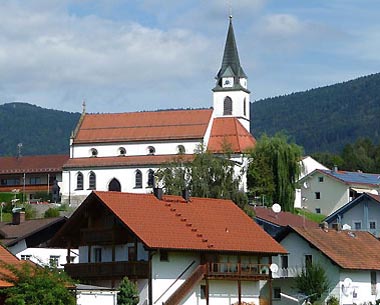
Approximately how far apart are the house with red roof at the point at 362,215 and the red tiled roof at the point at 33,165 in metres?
64.5

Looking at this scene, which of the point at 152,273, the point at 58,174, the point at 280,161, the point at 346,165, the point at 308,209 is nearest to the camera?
the point at 152,273

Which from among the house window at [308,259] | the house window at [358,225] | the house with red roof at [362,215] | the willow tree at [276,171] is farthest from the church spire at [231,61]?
the house window at [308,259]

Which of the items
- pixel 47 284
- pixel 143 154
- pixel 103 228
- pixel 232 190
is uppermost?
pixel 143 154

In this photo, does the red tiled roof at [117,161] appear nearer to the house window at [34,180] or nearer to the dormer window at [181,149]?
the dormer window at [181,149]

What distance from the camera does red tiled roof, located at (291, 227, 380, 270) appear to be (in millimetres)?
59062

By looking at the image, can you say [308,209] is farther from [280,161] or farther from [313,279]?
[313,279]

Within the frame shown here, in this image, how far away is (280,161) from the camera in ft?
337

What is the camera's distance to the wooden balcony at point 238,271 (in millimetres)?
54019

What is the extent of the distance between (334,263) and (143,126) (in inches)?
2650

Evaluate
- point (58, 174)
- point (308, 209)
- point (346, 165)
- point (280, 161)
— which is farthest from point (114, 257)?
point (346, 165)

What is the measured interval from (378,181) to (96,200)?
65.4 m

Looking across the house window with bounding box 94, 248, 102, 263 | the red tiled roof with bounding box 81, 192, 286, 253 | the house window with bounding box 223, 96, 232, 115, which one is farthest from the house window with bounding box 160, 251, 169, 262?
the house window with bounding box 223, 96, 232, 115

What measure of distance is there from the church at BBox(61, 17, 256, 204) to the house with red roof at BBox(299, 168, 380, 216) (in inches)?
311

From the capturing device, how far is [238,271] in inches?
2189
